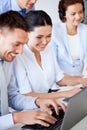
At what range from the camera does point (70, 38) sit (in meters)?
1.88

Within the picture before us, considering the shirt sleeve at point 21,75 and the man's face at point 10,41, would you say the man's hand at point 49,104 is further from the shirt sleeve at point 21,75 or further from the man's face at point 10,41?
the man's face at point 10,41

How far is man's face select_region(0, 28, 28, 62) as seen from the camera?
1260mm

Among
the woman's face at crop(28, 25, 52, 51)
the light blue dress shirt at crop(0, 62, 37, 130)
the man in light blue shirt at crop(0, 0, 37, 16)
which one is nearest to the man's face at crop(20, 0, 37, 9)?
the man in light blue shirt at crop(0, 0, 37, 16)

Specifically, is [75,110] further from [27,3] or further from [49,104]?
[27,3]

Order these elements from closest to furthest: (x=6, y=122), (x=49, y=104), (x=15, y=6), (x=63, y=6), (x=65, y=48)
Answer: (x=6, y=122) < (x=49, y=104) < (x=15, y=6) < (x=63, y=6) < (x=65, y=48)

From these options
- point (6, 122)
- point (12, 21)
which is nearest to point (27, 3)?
point (12, 21)

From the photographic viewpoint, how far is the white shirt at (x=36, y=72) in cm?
150

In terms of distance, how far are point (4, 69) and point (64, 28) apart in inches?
24.2

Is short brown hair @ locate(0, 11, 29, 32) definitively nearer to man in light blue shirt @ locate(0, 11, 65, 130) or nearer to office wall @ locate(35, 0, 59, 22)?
man in light blue shirt @ locate(0, 11, 65, 130)

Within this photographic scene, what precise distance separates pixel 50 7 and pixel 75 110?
80 cm

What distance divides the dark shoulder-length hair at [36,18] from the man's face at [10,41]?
0.75 ft

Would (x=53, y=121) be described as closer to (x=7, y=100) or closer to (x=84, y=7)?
(x=7, y=100)

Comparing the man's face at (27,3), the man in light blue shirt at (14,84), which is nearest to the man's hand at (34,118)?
the man in light blue shirt at (14,84)

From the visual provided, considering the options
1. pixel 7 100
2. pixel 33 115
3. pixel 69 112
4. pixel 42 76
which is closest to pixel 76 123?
pixel 69 112
